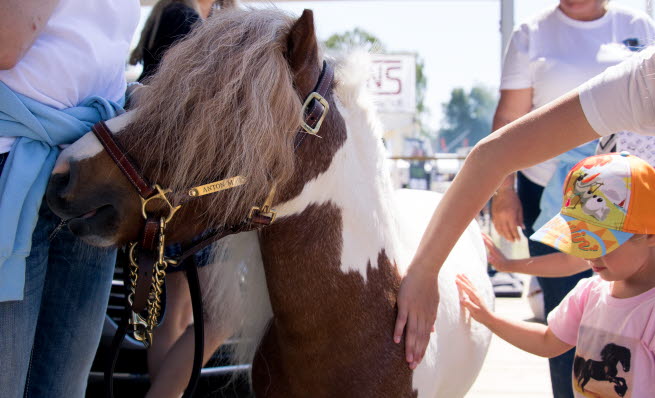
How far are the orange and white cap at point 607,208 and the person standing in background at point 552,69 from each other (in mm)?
812

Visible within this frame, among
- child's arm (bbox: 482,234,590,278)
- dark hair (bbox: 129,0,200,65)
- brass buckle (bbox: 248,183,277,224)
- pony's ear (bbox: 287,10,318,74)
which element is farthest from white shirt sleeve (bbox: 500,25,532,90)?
brass buckle (bbox: 248,183,277,224)

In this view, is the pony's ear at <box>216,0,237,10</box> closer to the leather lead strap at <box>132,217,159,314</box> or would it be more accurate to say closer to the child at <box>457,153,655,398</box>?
the leather lead strap at <box>132,217,159,314</box>

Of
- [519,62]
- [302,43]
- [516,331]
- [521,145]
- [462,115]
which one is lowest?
[462,115]

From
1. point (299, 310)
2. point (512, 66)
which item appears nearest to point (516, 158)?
point (299, 310)

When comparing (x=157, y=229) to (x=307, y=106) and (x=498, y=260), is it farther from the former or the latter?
(x=498, y=260)

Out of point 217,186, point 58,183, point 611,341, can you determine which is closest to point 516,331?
point 611,341

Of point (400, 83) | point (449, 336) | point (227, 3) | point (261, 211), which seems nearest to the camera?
point (261, 211)

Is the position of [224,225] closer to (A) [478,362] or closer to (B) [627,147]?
(A) [478,362]

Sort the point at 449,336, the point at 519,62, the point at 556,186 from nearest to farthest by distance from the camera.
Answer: the point at 449,336
the point at 556,186
the point at 519,62

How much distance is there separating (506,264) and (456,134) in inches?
2014

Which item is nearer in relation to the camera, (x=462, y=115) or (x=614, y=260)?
(x=614, y=260)

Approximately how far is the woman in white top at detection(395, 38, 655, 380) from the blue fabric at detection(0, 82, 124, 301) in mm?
830

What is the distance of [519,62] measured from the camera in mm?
2447

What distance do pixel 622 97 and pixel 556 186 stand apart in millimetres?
1023
